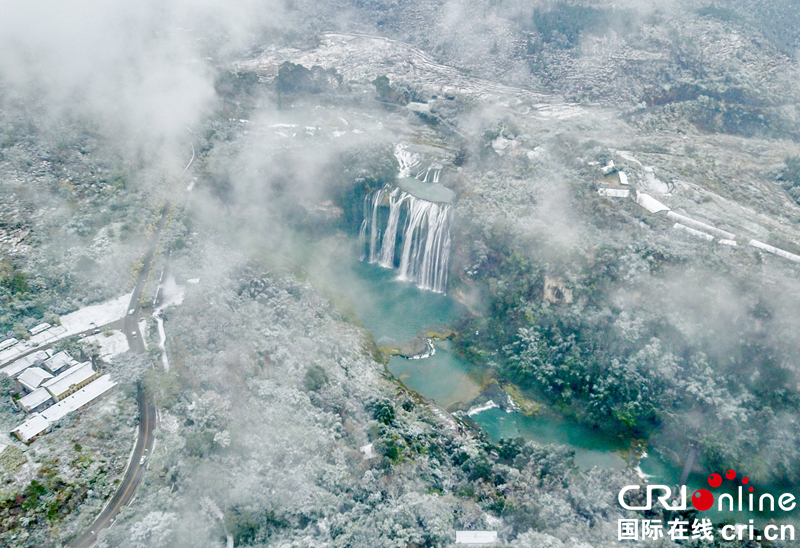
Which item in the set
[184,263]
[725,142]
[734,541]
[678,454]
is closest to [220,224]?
[184,263]

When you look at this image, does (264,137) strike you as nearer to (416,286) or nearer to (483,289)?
(416,286)

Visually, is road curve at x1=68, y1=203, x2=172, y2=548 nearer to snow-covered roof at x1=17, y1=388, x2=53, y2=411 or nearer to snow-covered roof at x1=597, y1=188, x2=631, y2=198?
snow-covered roof at x1=17, y1=388, x2=53, y2=411

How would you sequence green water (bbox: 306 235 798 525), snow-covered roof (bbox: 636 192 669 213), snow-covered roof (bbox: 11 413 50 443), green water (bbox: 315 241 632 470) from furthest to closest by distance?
snow-covered roof (bbox: 636 192 669 213) → green water (bbox: 315 241 632 470) → green water (bbox: 306 235 798 525) → snow-covered roof (bbox: 11 413 50 443)

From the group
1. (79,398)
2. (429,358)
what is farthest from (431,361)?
(79,398)

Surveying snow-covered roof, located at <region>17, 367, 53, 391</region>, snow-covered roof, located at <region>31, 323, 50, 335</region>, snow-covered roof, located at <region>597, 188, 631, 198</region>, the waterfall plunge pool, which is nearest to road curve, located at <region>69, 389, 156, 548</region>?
snow-covered roof, located at <region>17, 367, 53, 391</region>

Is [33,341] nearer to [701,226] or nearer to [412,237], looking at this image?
[412,237]

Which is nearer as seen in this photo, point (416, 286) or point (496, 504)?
point (496, 504)

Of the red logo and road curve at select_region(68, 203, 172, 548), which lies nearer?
road curve at select_region(68, 203, 172, 548)
